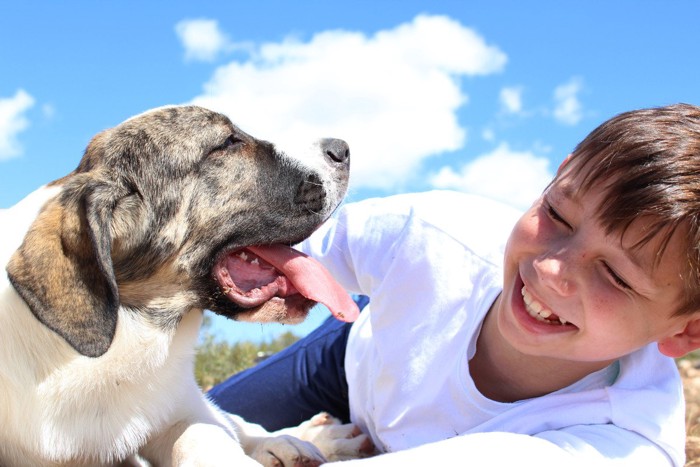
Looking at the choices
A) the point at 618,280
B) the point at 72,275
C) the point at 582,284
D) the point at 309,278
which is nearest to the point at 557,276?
the point at 582,284

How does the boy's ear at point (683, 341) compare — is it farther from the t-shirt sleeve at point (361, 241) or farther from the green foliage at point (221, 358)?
the green foliage at point (221, 358)

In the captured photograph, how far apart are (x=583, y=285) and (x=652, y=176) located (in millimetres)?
411

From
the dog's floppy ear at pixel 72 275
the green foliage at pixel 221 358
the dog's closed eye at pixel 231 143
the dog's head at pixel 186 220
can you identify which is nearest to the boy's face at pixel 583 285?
the dog's head at pixel 186 220

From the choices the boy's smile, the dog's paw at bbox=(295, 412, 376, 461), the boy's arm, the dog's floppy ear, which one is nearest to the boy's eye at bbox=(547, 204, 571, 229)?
the boy's smile

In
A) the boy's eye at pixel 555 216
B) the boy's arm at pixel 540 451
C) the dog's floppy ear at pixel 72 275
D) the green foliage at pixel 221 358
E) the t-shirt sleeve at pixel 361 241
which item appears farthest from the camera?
the green foliage at pixel 221 358

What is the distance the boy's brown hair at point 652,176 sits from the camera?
2615 millimetres

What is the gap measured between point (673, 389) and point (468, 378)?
73 cm

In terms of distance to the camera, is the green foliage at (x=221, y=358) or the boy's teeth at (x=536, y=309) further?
the green foliage at (x=221, y=358)

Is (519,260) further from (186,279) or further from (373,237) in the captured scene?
(186,279)

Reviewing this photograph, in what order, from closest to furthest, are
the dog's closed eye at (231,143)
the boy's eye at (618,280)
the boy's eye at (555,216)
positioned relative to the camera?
1. the boy's eye at (618,280)
2. the boy's eye at (555,216)
3. the dog's closed eye at (231,143)

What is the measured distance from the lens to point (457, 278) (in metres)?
3.38

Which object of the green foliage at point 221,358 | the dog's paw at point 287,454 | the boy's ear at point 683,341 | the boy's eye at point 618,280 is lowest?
the green foliage at point 221,358

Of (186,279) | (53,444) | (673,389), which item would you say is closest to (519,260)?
(673,389)

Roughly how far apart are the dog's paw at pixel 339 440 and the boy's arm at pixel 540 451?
3.29 ft
